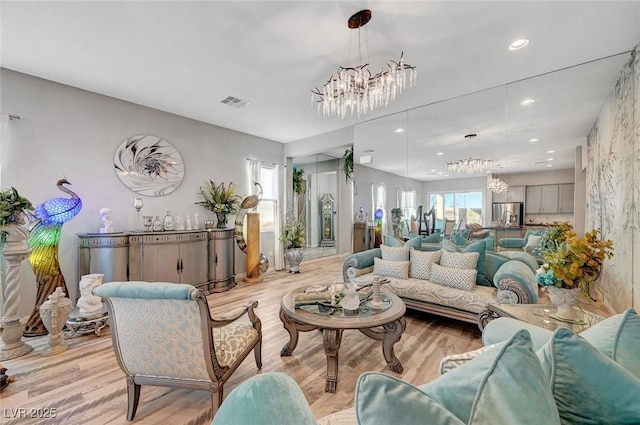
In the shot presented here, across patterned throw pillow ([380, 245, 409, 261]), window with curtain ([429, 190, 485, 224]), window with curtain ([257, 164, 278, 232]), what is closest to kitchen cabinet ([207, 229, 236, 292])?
window with curtain ([257, 164, 278, 232])

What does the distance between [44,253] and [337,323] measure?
131 inches

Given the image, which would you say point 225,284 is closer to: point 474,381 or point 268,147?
point 268,147

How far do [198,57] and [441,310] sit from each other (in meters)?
3.87

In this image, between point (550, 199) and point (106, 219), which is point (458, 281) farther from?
point (106, 219)

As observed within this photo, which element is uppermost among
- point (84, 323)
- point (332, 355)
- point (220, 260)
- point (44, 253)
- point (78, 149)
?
point (78, 149)

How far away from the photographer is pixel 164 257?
382cm

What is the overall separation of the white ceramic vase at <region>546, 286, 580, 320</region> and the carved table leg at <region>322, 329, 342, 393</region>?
4.87 ft

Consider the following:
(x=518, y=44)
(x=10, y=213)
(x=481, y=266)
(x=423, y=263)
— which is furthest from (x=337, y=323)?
(x=10, y=213)

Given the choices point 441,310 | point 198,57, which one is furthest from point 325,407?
Answer: point 198,57

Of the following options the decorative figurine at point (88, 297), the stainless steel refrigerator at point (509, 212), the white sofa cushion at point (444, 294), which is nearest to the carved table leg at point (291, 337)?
the white sofa cushion at point (444, 294)

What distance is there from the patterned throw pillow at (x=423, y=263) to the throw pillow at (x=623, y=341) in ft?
7.96

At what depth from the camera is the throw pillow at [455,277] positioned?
9.52 feet

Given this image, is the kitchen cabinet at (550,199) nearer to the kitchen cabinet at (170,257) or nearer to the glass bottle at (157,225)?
the kitchen cabinet at (170,257)

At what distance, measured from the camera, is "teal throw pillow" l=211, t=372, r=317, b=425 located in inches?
20.6
